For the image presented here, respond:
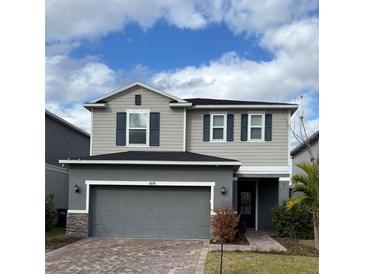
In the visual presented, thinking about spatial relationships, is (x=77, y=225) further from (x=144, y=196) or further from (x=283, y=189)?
(x=283, y=189)

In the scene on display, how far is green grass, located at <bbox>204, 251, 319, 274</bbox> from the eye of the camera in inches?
345

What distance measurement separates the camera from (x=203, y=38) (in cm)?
645

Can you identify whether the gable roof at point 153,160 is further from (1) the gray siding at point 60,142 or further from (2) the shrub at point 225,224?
(1) the gray siding at point 60,142

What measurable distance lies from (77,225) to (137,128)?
17.2ft

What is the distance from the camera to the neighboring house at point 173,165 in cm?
1500

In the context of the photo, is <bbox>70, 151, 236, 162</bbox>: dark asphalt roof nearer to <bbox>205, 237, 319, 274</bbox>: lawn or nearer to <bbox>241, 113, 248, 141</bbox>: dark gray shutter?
<bbox>241, 113, 248, 141</bbox>: dark gray shutter

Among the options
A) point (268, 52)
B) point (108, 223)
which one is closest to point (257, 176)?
point (108, 223)

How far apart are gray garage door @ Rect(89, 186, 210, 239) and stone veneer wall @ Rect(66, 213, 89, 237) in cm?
34

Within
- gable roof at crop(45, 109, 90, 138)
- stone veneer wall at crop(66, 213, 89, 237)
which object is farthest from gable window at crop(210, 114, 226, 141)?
gable roof at crop(45, 109, 90, 138)

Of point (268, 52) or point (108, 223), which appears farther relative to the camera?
point (108, 223)

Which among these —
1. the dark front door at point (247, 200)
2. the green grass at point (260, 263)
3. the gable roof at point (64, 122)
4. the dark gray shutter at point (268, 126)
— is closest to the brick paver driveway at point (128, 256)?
the green grass at point (260, 263)

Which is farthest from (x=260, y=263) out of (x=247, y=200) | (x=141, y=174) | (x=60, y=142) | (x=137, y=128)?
(x=60, y=142)

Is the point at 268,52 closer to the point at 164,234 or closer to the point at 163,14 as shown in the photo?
the point at 163,14
